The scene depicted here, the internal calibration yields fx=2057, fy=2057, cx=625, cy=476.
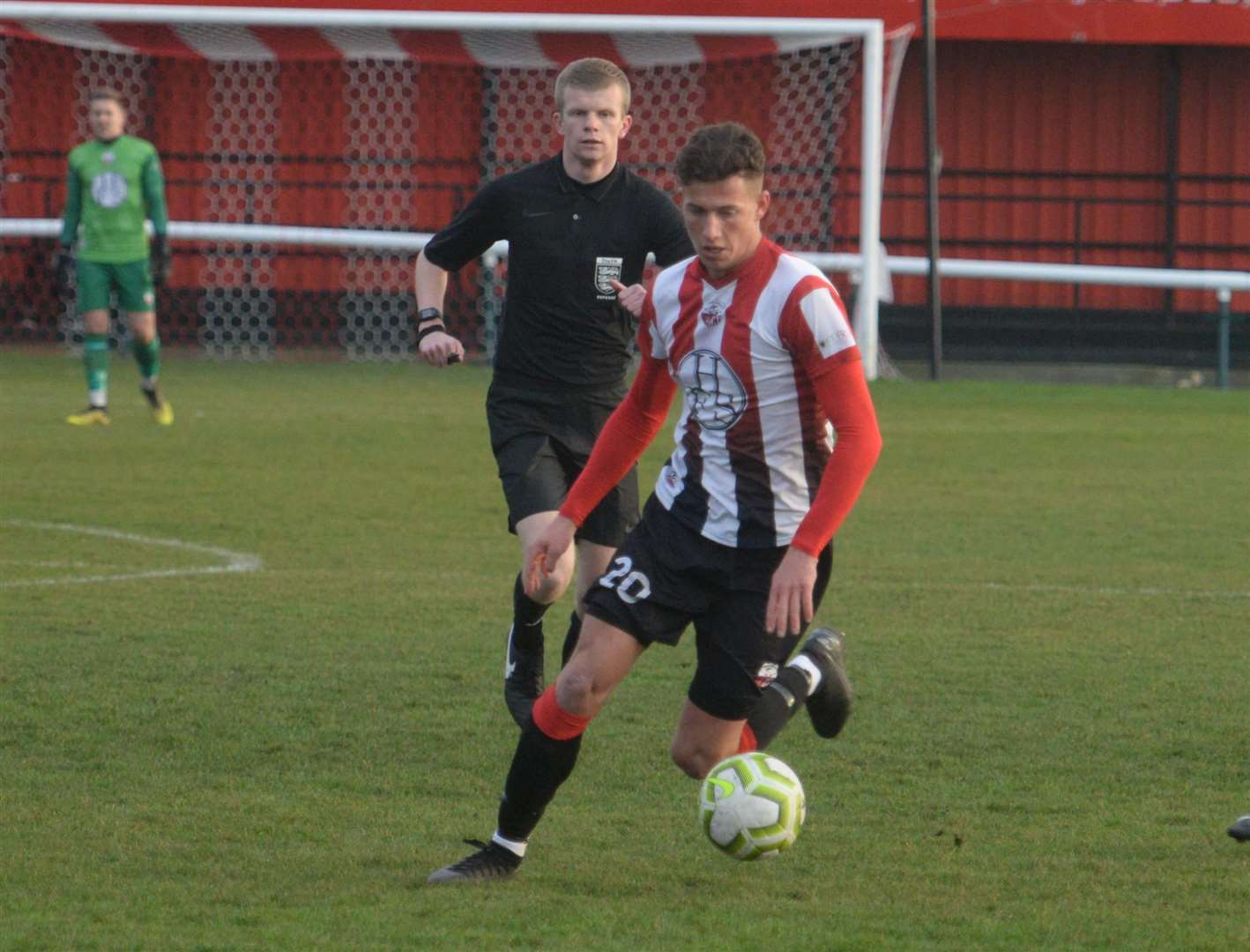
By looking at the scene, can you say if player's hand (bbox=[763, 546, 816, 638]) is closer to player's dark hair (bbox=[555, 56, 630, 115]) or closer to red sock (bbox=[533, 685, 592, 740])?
red sock (bbox=[533, 685, 592, 740])

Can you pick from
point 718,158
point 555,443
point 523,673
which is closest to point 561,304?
point 555,443

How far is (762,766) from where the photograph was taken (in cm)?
437

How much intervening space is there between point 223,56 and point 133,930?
1689cm

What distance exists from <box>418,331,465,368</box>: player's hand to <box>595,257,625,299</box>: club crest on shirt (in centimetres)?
58

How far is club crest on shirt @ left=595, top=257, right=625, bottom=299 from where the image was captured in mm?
6156

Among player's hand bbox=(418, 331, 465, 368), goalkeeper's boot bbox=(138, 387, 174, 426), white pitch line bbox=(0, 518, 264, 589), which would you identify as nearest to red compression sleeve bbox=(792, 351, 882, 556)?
player's hand bbox=(418, 331, 465, 368)

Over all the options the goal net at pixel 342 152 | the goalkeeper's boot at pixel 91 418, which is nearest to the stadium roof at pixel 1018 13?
the goal net at pixel 342 152

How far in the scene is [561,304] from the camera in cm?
617

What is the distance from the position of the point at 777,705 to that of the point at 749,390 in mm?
839

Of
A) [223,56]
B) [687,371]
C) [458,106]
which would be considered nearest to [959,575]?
[687,371]

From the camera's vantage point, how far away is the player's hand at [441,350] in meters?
5.72

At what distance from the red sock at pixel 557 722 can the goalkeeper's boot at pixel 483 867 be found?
26 centimetres

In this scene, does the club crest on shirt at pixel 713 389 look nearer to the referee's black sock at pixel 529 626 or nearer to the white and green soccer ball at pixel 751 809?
the white and green soccer ball at pixel 751 809

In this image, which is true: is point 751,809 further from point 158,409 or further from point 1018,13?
point 1018,13
